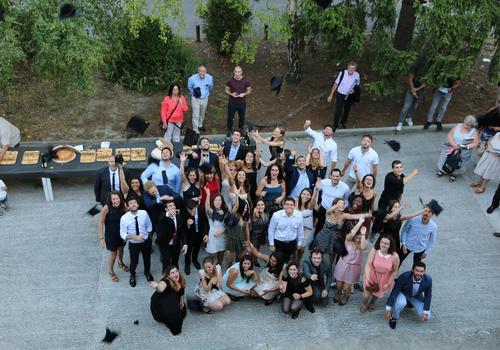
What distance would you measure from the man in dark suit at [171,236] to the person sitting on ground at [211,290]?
0.67m

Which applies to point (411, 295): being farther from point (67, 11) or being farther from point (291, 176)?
point (67, 11)

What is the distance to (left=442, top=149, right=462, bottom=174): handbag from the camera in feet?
34.3

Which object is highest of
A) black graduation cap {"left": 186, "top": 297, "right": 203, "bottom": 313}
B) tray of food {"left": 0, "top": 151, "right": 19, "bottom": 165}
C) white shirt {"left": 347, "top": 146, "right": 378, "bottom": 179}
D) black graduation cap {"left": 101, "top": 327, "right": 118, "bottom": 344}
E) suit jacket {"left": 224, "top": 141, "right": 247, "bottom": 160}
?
white shirt {"left": 347, "top": 146, "right": 378, "bottom": 179}

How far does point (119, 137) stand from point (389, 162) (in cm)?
557

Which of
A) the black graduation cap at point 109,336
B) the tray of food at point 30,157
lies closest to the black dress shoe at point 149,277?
the black graduation cap at point 109,336

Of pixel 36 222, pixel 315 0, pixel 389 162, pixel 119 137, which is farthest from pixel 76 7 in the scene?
pixel 389 162

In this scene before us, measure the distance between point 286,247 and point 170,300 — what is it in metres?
1.83

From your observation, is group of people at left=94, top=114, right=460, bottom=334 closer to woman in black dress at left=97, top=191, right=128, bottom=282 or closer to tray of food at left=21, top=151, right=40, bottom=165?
woman in black dress at left=97, top=191, right=128, bottom=282

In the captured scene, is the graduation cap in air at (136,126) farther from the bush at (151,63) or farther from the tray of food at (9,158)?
the tray of food at (9,158)

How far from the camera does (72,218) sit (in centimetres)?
948

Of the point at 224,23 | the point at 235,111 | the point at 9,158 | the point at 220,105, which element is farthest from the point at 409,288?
the point at 224,23

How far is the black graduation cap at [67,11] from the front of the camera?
9.26 metres

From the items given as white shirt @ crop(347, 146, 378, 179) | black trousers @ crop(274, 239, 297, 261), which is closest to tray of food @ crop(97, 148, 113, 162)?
black trousers @ crop(274, 239, 297, 261)

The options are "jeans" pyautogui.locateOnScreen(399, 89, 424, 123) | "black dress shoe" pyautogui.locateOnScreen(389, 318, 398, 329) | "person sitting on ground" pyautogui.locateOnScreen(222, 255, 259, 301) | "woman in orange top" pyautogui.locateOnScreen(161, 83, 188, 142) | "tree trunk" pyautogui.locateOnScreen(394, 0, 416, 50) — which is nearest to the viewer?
"person sitting on ground" pyautogui.locateOnScreen(222, 255, 259, 301)
